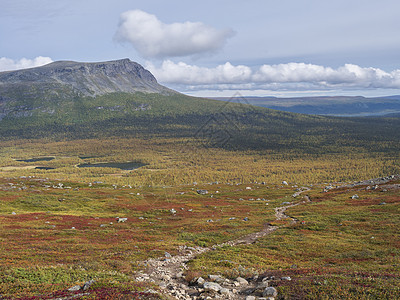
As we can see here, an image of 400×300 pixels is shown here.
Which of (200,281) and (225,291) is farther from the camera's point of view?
(200,281)

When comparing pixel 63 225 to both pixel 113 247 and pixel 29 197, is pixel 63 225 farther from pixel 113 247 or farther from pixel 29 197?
pixel 29 197

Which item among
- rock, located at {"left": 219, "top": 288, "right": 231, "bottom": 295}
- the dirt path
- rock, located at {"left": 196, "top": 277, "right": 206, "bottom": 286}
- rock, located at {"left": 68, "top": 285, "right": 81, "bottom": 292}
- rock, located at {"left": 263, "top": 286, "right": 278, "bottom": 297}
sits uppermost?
rock, located at {"left": 68, "top": 285, "right": 81, "bottom": 292}

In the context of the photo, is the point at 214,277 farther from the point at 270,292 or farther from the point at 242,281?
the point at 270,292

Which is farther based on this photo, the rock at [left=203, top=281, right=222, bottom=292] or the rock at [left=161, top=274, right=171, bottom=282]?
the rock at [left=161, top=274, right=171, bottom=282]

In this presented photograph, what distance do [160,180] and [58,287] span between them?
152 m

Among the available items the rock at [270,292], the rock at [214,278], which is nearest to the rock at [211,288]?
the rock at [214,278]

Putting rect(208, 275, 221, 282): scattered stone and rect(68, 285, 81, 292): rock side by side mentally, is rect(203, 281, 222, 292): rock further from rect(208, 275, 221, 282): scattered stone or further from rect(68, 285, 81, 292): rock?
rect(68, 285, 81, 292): rock

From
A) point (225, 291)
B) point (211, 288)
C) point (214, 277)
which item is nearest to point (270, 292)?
point (225, 291)

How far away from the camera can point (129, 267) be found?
23.2 meters

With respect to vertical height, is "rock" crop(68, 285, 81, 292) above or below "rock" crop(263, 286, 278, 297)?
above

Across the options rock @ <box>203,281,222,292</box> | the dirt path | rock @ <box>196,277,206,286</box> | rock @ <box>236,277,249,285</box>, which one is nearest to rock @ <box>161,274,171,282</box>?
the dirt path

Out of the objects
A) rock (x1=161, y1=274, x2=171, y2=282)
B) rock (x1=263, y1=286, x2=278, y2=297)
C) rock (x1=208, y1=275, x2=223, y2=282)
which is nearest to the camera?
rock (x1=263, y1=286, x2=278, y2=297)

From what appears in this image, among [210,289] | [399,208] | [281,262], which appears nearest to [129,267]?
[210,289]

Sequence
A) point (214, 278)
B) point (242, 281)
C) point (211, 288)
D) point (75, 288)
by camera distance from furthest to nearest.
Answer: point (214, 278), point (242, 281), point (211, 288), point (75, 288)
